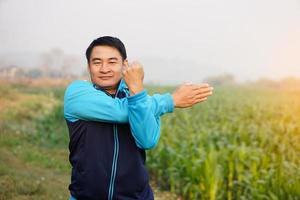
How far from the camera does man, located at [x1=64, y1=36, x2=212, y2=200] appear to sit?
2.06 metres

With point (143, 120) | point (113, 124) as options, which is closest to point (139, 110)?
point (143, 120)

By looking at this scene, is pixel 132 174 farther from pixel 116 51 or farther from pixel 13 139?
pixel 13 139

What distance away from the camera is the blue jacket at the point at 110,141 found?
2.07m

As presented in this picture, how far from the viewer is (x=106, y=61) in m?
2.25

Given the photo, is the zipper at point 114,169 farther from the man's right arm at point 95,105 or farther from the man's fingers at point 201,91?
the man's fingers at point 201,91

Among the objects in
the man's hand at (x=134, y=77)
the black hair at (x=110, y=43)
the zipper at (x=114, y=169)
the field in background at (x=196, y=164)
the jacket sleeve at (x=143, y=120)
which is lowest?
the field in background at (x=196, y=164)

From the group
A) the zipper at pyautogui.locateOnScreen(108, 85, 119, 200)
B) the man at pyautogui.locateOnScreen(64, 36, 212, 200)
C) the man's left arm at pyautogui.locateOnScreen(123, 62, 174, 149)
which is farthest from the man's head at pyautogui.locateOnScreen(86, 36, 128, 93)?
the zipper at pyautogui.locateOnScreen(108, 85, 119, 200)

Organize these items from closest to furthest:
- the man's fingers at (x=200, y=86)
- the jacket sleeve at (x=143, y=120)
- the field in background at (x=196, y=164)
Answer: the jacket sleeve at (x=143, y=120)
the man's fingers at (x=200, y=86)
the field in background at (x=196, y=164)

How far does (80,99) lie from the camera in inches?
85.9

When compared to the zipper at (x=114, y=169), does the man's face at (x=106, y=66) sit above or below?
above

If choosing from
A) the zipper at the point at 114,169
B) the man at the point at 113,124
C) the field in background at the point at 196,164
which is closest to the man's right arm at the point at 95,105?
the man at the point at 113,124

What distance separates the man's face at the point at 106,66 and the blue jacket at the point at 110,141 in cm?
8

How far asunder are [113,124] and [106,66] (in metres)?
0.28

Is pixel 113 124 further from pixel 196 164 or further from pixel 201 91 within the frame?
pixel 196 164
